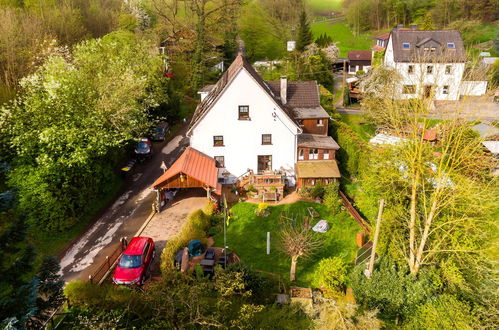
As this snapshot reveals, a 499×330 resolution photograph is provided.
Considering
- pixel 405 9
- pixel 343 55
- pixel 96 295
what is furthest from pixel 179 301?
pixel 405 9

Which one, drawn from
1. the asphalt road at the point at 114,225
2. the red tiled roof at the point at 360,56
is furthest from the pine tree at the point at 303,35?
the asphalt road at the point at 114,225

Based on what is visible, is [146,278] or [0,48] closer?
[146,278]

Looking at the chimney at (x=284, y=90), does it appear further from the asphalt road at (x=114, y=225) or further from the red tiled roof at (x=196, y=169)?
the asphalt road at (x=114, y=225)

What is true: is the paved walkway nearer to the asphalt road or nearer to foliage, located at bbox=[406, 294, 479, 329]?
the asphalt road

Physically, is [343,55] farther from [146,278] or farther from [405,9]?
[146,278]

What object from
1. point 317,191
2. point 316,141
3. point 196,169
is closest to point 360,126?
point 316,141

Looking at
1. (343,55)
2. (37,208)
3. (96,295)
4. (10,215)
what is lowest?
(96,295)

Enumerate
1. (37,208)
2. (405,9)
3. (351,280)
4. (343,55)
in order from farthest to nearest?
(405,9) < (343,55) < (37,208) < (351,280)
